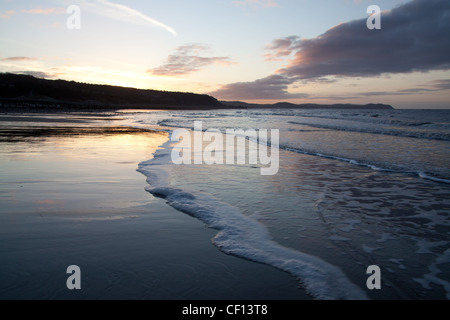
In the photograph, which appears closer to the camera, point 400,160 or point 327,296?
point 327,296

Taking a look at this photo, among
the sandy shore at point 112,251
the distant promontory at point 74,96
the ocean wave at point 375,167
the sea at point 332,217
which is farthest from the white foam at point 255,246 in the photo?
the distant promontory at point 74,96

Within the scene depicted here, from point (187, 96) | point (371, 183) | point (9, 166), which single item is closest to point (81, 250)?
point (9, 166)

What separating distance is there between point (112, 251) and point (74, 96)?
116088mm

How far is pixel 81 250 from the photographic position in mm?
3209

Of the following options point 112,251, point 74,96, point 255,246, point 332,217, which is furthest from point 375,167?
point 74,96

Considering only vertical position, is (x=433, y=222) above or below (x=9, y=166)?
below

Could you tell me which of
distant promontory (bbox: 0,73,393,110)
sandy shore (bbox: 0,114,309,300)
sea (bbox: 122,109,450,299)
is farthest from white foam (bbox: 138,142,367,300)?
distant promontory (bbox: 0,73,393,110)

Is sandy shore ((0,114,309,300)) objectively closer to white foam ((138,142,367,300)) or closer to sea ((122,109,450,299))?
white foam ((138,142,367,300))

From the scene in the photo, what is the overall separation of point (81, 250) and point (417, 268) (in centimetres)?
364

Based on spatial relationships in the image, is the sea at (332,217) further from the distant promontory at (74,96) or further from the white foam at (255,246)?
the distant promontory at (74,96)

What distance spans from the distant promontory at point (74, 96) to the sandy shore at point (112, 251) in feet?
189
